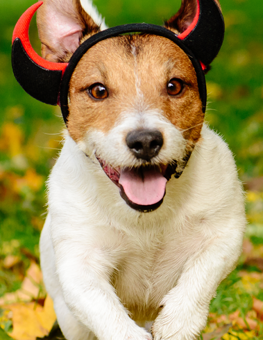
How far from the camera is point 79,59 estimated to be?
3623mm

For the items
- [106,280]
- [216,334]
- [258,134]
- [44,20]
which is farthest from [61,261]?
[258,134]

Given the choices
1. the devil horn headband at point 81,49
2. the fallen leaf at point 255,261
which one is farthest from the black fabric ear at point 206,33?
the fallen leaf at point 255,261

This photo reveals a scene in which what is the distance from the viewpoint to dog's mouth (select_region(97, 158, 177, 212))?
3223mm

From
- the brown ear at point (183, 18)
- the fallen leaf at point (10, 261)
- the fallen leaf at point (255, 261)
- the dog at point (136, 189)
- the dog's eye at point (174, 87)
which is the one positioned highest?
the brown ear at point (183, 18)

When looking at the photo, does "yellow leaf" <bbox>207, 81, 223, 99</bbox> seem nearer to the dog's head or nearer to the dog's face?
the dog's head

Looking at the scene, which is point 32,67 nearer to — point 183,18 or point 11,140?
point 183,18

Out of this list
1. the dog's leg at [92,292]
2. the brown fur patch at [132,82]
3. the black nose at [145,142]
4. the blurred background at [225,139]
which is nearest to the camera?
the black nose at [145,142]

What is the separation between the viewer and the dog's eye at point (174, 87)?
3515 mm

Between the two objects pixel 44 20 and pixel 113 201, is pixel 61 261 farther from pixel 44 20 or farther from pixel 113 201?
pixel 44 20

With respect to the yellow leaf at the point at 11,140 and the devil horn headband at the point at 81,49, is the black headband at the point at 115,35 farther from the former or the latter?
the yellow leaf at the point at 11,140

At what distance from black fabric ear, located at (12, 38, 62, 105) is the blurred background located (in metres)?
0.84

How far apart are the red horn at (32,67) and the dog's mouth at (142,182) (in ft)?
2.03

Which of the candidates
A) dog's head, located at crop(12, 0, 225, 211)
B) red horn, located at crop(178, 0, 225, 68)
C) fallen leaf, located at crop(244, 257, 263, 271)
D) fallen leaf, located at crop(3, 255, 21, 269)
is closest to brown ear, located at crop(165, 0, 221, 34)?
dog's head, located at crop(12, 0, 225, 211)

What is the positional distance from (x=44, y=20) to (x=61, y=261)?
1605 mm
